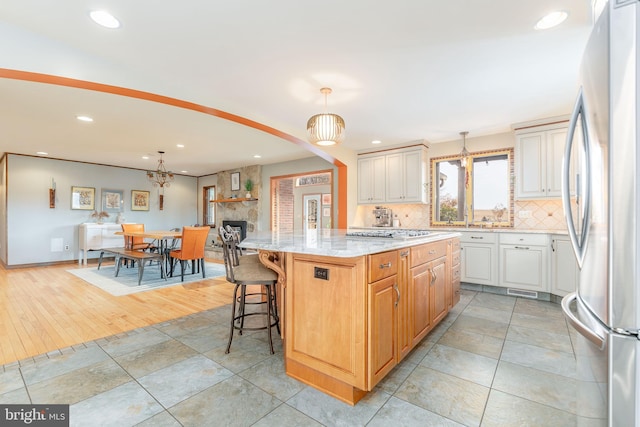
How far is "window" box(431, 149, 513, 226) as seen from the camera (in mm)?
4520

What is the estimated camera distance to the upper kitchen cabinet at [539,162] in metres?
3.84

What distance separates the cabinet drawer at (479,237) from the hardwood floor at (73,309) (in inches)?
140

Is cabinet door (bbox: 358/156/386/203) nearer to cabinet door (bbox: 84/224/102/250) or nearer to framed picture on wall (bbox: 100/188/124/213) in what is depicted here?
cabinet door (bbox: 84/224/102/250)

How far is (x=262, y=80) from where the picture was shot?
111 inches

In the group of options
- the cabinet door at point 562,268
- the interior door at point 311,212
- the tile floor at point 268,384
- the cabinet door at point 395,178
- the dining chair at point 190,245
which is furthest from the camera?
the interior door at point 311,212

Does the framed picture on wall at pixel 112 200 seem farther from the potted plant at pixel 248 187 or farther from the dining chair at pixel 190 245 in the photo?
the dining chair at pixel 190 245

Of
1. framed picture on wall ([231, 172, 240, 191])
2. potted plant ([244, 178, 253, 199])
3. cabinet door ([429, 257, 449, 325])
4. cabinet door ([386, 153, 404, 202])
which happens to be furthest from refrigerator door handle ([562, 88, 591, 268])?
framed picture on wall ([231, 172, 240, 191])

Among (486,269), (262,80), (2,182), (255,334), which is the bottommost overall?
(255,334)

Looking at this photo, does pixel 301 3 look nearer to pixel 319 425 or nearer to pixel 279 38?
pixel 279 38

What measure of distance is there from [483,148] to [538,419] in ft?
13.4

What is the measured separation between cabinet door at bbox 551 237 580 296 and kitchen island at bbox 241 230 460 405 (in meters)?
2.65

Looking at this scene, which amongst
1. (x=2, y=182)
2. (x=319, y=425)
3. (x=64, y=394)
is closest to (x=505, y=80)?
(x=319, y=425)

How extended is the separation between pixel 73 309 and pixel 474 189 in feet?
19.2

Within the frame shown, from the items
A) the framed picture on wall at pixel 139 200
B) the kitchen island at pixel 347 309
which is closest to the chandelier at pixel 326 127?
the kitchen island at pixel 347 309
